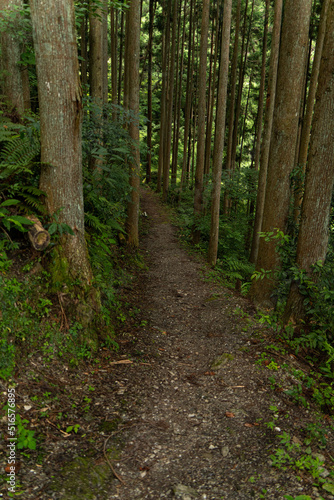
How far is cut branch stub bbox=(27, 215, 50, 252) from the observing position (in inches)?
161

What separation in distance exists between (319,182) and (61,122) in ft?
11.3

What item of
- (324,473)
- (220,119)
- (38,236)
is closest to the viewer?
(324,473)

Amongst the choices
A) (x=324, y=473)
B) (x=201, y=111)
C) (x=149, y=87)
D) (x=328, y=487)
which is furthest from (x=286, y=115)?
(x=149, y=87)

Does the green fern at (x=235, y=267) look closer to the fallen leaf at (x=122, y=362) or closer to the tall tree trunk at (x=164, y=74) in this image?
the fallen leaf at (x=122, y=362)

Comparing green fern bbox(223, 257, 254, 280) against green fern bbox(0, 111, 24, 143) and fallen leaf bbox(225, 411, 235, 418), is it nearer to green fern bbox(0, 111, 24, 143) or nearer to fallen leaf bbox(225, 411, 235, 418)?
fallen leaf bbox(225, 411, 235, 418)

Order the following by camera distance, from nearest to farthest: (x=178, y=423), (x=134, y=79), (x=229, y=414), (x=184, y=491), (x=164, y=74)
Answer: (x=184, y=491)
(x=178, y=423)
(x=229, y=414)
(x=134, y=79)
(x=164, y=74)

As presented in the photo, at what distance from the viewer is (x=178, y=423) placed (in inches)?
135

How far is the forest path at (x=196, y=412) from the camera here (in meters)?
2.66

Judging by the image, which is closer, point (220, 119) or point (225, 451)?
point (225, 451)

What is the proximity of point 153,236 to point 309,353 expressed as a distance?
29.2ft

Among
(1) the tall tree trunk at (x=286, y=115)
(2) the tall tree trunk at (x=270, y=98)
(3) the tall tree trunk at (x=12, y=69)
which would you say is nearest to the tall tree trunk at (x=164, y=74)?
(2) the tall tree trunk at (x=270, y=98)

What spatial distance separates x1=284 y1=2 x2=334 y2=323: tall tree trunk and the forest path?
4.18ft

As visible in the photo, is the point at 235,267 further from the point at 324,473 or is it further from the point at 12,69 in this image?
the point at 324,473

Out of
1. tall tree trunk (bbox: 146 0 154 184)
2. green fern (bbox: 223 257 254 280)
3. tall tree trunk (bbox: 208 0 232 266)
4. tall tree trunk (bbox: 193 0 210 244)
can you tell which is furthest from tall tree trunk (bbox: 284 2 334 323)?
tall tree trunk (bbox: 146 0 154 184)
